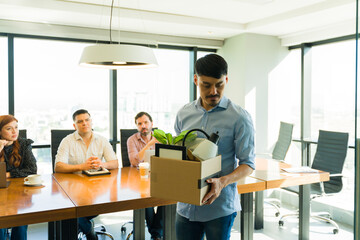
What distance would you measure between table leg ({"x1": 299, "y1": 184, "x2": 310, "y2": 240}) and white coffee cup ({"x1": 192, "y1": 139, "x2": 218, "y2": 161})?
191 centimetres

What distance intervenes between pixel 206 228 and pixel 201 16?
10.7 feet

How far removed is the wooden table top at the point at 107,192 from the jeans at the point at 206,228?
0.55m

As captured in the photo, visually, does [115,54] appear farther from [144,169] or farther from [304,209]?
[304,209]

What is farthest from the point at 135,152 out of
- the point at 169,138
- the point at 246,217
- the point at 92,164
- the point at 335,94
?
the point at 335,94

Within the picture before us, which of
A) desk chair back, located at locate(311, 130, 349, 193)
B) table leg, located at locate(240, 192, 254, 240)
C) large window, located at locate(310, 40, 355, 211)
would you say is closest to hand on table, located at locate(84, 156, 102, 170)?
table leg, located at locate(240, 192, 254, 240)

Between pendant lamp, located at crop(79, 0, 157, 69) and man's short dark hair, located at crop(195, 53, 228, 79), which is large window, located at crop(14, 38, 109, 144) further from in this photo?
man's short dark hair, located at crop(195, 53, 228, 79)

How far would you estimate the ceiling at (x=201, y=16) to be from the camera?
3.59 m

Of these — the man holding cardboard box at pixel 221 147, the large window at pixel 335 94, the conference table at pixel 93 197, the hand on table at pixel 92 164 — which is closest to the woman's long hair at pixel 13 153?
the conference table at pixel 93 197

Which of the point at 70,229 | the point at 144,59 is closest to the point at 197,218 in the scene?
the point at 70,229

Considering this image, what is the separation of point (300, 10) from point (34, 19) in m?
3.13

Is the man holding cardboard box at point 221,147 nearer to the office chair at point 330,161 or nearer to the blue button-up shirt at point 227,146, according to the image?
the blue button-up shirt at point 227,146

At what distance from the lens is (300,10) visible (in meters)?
3.83

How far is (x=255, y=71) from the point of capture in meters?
4.89

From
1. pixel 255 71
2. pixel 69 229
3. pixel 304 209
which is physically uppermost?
pixel 255 71
